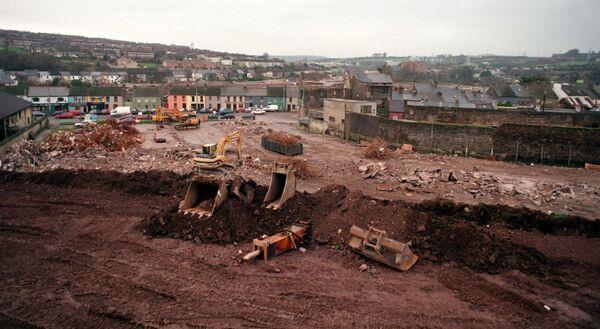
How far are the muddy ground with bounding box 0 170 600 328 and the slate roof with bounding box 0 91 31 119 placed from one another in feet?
59.1

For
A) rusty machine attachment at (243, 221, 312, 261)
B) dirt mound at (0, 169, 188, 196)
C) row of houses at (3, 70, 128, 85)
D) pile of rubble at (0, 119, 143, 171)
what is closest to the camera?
rusty machine attachment at (243, 221, 312, 261)

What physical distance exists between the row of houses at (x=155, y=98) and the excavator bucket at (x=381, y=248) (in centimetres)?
4719

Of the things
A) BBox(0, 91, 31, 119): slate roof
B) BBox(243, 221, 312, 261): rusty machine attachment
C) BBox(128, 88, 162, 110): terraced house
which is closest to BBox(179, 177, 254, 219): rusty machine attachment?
BBox(243, 221, 312, 261): rusty machine attachment

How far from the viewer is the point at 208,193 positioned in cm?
1678

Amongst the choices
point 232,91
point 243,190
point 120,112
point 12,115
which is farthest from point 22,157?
point 232,91

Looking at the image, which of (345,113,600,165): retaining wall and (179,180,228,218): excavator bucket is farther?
(345,113,600,165): retaining wall

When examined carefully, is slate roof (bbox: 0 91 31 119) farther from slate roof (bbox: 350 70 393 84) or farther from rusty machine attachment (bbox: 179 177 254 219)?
Answer: slate roof (bbox: 350 70 393 84)

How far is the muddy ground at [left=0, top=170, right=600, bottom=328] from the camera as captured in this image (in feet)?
32.5

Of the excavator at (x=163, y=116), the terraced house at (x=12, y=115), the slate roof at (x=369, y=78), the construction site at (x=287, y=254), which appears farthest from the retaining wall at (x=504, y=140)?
the terraced house at (x=12, y=115)

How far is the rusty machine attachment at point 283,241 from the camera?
41.6 feet

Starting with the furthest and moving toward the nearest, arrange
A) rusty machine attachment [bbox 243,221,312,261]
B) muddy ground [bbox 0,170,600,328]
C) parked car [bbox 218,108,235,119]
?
parked car [bbox 218,108,235,119] → rusty machine attachment [bbox 243,221,312,261] → muddy ground [bbox 0,170,600,328]

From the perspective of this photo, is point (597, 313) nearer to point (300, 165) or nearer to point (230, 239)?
point (230, 239)

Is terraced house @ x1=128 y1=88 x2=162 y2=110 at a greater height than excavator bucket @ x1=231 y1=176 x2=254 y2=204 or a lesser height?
greater

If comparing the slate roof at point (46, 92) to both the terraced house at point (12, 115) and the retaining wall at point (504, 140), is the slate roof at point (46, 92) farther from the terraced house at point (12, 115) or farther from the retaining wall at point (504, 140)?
the retaining wall at point (504, 140)
